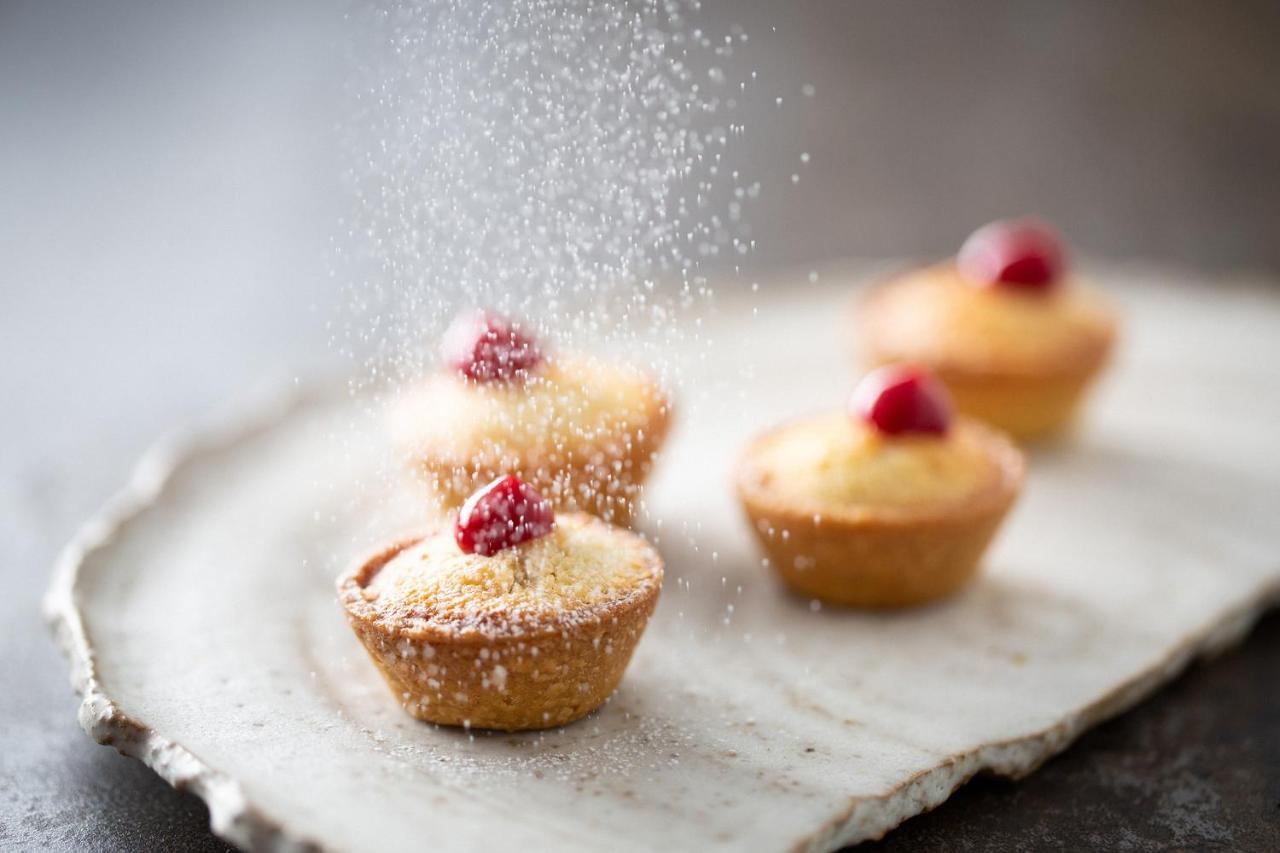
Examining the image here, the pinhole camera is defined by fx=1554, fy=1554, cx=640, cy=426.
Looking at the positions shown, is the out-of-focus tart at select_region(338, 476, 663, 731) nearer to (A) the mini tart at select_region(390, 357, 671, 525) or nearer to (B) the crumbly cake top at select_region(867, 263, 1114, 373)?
Answer: (A) the mini tart at select_region(390, 357, 671, 525)

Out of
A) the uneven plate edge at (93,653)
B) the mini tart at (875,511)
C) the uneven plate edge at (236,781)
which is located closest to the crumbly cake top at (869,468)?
the mini tart at (875,511)

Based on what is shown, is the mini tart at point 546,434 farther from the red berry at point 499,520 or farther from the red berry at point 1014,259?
the red berry at point 1014,259

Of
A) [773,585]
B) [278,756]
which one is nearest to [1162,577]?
[773,585]

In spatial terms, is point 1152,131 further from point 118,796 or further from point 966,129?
point 118,796

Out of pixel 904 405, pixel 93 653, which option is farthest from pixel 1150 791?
pixel 93 653

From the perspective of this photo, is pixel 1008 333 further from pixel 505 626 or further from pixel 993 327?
pixel 505 626

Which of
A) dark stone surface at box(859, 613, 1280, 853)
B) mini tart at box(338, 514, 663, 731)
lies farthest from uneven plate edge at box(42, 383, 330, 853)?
dark stone surface at box(859, 613, 1280, 853)
